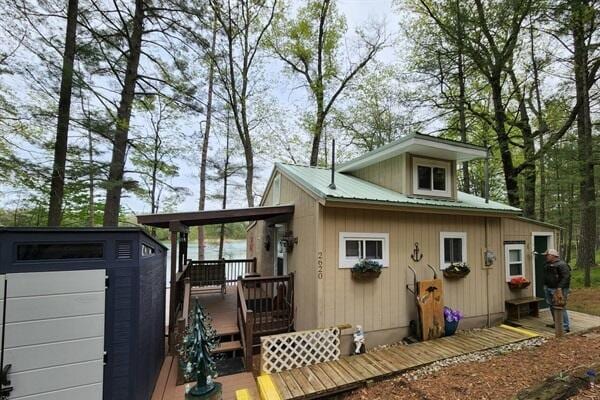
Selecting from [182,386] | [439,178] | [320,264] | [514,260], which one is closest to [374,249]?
[320,264]

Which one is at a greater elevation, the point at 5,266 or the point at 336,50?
the point at 336,50

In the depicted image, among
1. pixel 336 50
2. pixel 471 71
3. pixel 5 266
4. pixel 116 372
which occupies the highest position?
pixel 336 50

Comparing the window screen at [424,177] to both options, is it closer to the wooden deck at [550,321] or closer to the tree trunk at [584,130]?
the wooden deck at [550,321]

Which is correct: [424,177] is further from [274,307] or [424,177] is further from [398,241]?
[274,307]

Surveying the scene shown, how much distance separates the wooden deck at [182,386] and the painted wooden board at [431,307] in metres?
3.40

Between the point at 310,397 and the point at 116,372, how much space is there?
7.66ft

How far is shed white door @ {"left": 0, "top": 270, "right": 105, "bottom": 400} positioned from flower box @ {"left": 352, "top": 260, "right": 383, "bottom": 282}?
12.5 ft

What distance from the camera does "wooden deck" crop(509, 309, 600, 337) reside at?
5734 millimetres

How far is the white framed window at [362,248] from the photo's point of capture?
5.06m

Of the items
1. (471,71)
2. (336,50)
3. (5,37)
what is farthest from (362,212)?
(336,50)

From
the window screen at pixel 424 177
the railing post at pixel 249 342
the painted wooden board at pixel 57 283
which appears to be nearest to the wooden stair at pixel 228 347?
the railing post at pixel 249 342

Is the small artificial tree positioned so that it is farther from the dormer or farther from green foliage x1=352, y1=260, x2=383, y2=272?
the dormer

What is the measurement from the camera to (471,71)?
11477 millimetres

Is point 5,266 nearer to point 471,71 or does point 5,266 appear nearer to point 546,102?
point 471,71
